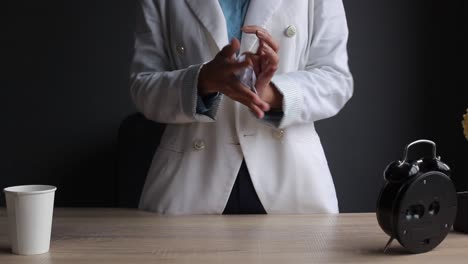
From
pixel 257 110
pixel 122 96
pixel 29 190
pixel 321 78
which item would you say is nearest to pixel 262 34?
pixel 257 110

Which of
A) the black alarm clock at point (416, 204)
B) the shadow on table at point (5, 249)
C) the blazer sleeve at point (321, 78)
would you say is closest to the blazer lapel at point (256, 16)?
the blazer sleeve at point (321, 78)

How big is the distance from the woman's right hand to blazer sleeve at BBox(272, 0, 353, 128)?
8 centimetres

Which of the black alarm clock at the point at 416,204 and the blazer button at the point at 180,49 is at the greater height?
the blazer button at the point at 180,49

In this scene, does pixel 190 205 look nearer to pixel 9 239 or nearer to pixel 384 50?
pixel 9 239

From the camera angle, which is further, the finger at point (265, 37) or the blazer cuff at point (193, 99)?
the blazer cuff at point (193, 99)

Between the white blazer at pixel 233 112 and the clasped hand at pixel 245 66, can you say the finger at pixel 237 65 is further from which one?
the white blazer at pixel 233 112

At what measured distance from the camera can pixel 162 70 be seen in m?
1.49

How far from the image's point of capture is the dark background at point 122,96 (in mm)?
2295

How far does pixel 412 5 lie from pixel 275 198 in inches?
51.5

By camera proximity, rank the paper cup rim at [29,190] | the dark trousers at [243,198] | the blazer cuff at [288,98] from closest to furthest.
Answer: the paper cup rim at [29,190] < the blazer cuff at [288,98] < the dark trousers at [243,198]

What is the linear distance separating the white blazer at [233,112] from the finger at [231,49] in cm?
20

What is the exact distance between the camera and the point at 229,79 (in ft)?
3.92

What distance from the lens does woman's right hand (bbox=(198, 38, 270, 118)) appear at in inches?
46.1

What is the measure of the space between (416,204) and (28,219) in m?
0.60
